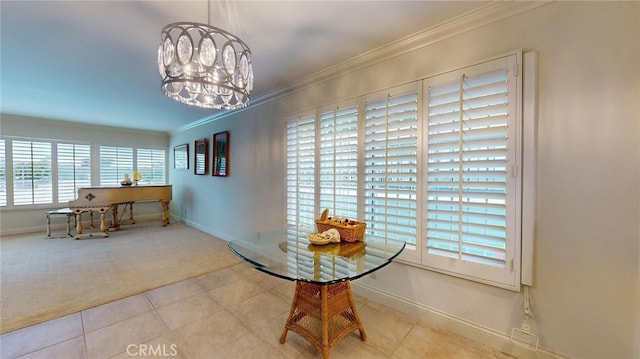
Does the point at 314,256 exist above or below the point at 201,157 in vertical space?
below

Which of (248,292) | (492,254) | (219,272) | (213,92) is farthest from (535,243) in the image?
(219,272)

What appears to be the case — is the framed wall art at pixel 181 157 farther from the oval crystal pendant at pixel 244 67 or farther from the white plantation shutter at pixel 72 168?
the oval crystal pendant at pixel 244 67

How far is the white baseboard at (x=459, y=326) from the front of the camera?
1.63 m

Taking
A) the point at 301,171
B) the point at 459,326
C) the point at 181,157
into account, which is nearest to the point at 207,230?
the point at 181,157

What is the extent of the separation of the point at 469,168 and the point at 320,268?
1.31 metres

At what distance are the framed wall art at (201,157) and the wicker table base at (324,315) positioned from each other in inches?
160

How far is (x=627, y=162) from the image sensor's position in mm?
1347

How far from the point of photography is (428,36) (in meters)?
2.00

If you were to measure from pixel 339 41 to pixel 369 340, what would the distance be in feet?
A: 8.20

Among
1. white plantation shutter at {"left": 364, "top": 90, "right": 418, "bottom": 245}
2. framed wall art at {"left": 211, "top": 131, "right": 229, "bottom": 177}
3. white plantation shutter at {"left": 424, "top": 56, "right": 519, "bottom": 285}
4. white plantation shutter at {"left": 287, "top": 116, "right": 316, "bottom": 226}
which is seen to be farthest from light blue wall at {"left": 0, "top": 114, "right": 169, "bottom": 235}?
white plantation shutter at {"left": 424, "top": 56, "right": 519, "bottom": 285}

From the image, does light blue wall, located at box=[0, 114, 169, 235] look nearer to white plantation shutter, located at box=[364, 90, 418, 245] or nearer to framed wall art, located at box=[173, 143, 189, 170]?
framed wall art, located at box=[173, 143, 189, 170]

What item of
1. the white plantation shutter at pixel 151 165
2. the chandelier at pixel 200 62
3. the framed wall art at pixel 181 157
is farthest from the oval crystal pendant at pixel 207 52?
the white plantation shutter at pixel 151 165

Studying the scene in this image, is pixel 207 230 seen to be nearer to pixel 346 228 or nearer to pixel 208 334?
pixel 208 334

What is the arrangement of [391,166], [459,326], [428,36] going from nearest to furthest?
[459,326] < [428,36] < [391,166]
